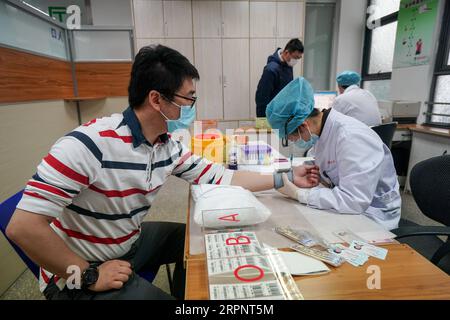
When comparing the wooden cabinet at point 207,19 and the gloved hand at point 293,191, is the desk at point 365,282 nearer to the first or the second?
the gloved hand at point 293,191

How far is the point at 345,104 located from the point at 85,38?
2.95 metres

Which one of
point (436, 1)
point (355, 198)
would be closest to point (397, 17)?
point (436, 1)

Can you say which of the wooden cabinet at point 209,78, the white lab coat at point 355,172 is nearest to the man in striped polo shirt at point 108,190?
the white lab coat at point 355,172

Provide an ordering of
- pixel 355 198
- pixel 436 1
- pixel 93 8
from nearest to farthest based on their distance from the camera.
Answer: pixel 355 198
pixel 436 1
pixel 93 8

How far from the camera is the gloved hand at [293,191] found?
1.19 m

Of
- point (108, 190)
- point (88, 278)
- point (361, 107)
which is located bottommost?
point (88, 278)

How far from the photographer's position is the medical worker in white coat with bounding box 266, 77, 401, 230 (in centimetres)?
114

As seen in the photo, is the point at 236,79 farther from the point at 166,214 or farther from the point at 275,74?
the point at 166,214

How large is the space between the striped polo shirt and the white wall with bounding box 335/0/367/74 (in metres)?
4.34

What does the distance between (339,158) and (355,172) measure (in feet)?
0.34

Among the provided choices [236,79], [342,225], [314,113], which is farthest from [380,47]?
[342,225]

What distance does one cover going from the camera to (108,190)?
3.06 ft
